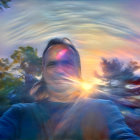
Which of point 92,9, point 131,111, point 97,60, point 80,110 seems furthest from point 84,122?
point 92,9

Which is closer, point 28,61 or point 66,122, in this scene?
point 66,122

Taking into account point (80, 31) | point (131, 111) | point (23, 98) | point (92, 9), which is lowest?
point (131, 111)

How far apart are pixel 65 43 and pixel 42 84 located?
0.27m

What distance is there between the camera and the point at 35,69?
1105 millimetres

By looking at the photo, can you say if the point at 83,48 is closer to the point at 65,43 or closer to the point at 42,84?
the point at 65,43

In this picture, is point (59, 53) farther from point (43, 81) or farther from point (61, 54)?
point (43, 81)

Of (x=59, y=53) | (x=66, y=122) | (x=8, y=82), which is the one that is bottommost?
(x=66, y=122)

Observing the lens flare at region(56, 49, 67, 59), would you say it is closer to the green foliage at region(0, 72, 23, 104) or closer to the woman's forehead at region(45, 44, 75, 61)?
the woman's forehead at region(45, 44, 75, 61)

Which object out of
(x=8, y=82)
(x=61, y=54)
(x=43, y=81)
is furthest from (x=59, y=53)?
(x=8, y=82)

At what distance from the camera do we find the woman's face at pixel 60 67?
1021mm

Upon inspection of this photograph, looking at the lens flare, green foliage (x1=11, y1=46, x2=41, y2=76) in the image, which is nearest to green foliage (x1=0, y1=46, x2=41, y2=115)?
green foliage (x1=11, y1=46, x2=41, y2=76)

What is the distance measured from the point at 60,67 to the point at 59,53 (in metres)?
0.09

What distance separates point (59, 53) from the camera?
3.53 feet

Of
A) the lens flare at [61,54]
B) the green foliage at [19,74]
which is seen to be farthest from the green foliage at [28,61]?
the lens flare at [61,54]
